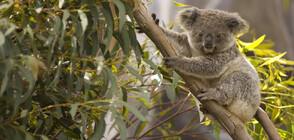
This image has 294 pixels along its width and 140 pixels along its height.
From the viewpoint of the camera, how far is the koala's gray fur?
2008 mm

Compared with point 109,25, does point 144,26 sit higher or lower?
lower

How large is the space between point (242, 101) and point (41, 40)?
Answer: 4.12 ft

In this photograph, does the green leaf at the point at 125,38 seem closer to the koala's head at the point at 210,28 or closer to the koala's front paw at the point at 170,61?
the koala's front paw at the point at 170,61

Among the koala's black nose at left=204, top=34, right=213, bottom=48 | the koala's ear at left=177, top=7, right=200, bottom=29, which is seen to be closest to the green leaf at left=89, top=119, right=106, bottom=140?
the koala's black nose at left=204, top=34, right=213, bottom=48

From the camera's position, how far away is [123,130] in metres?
1.19

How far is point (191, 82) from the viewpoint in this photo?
184 centimetres

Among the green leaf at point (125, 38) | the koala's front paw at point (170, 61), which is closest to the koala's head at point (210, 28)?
the koala's front paw at point (170, 61)

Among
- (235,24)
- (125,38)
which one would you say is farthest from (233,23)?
(125,38)

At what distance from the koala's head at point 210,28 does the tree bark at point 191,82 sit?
0.31 metres

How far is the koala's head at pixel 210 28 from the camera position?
2051 millimetres

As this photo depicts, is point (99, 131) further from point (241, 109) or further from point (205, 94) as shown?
point (241, 109)

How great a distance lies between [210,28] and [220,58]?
0.21 meters

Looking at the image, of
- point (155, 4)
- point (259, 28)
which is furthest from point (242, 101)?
point (259, 28)

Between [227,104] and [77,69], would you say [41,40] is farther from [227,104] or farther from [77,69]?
[227,104]
